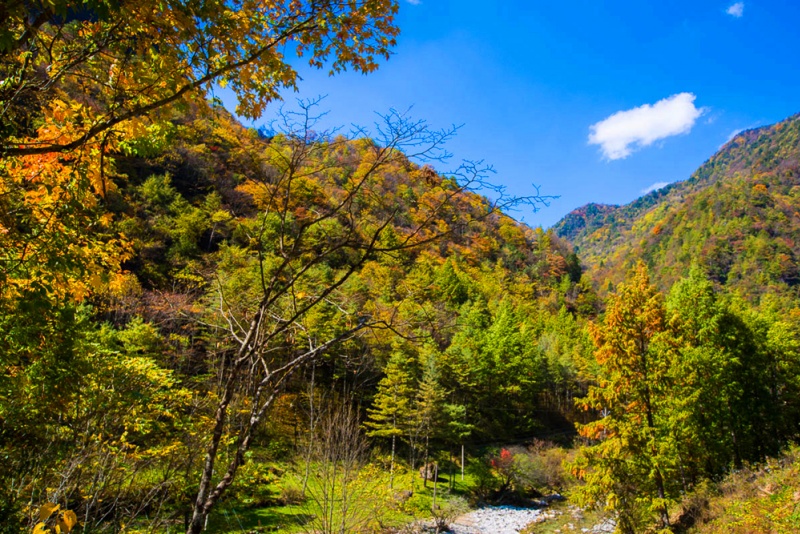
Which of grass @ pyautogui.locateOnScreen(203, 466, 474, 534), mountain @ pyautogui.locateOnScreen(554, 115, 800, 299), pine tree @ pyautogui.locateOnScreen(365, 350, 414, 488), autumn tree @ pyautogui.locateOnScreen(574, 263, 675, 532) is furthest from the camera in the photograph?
mountain @ pyautogui.locateOnScreen(554, 115, 800, 299)

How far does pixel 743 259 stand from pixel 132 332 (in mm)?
112968

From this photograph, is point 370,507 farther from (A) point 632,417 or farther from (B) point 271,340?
(B) point 271,340

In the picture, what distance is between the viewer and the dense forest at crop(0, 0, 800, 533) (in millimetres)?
2504

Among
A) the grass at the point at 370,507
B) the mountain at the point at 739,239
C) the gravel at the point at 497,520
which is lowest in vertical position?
the gravel at the point at 497,520

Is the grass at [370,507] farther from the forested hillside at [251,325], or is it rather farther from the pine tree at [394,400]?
the pine tree at [394,400]

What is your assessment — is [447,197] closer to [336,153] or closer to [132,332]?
[336,153]

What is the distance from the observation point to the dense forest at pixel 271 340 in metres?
2.50

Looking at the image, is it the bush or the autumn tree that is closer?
the autumn tree

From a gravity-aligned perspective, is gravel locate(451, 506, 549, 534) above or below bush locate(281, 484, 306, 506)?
below

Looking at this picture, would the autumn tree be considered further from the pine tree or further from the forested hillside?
the pine tree

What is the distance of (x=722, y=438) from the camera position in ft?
49.2

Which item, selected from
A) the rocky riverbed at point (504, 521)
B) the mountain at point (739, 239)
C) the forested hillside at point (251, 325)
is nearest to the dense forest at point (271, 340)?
the forested hillside at point (251, 325)

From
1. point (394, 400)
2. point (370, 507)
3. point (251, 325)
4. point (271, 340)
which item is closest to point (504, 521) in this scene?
point (394, 400)

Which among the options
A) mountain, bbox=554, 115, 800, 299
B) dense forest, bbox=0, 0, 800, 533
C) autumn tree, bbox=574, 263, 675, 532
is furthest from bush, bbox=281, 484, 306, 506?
mountain, bbox=554, 115, 800, 299
